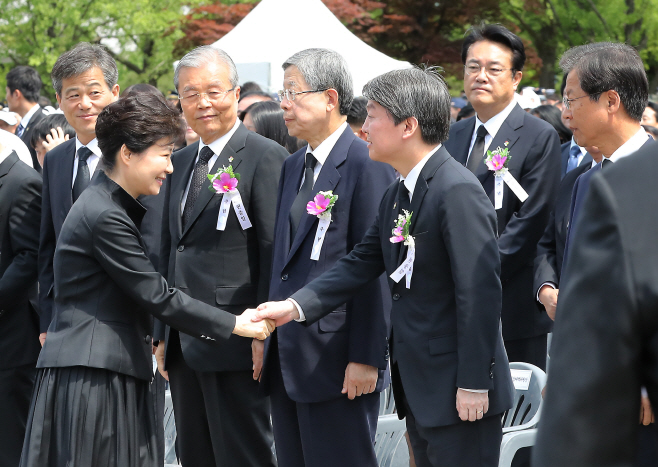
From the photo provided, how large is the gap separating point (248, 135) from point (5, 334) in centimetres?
198

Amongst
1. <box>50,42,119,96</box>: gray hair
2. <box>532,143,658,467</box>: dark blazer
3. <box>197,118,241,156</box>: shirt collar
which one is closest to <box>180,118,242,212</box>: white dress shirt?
<box>197,118,241,156</box>: shirt collar

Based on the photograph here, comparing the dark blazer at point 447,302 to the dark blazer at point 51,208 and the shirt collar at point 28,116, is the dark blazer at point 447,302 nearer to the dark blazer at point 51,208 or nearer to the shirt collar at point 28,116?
the dark blazer at point 51,208

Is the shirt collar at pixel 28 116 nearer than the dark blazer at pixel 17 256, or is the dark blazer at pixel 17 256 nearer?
the dark blazer at pixel 17 256

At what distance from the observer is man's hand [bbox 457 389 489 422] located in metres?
2.93

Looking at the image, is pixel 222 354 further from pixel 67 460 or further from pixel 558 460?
pixel 558 460

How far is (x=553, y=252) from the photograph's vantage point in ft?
13.0

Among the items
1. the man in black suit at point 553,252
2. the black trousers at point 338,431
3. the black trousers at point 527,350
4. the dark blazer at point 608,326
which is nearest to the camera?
the dark blazer at point 608,326

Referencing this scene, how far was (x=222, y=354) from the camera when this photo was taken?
386 centimetres

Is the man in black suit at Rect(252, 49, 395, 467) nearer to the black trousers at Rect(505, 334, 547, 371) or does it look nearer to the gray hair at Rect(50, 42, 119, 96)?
the black trousers at Rect(505, 334, 547, 371)

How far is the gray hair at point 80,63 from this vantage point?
4773mm

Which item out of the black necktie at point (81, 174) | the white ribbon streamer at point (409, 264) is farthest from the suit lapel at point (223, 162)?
the white ribbon streamer at point (409, 264)

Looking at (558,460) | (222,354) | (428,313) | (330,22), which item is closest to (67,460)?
(222,354)

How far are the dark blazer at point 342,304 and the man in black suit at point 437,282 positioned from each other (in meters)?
0.27

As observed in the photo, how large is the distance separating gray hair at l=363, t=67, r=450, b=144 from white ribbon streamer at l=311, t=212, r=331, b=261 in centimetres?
60
